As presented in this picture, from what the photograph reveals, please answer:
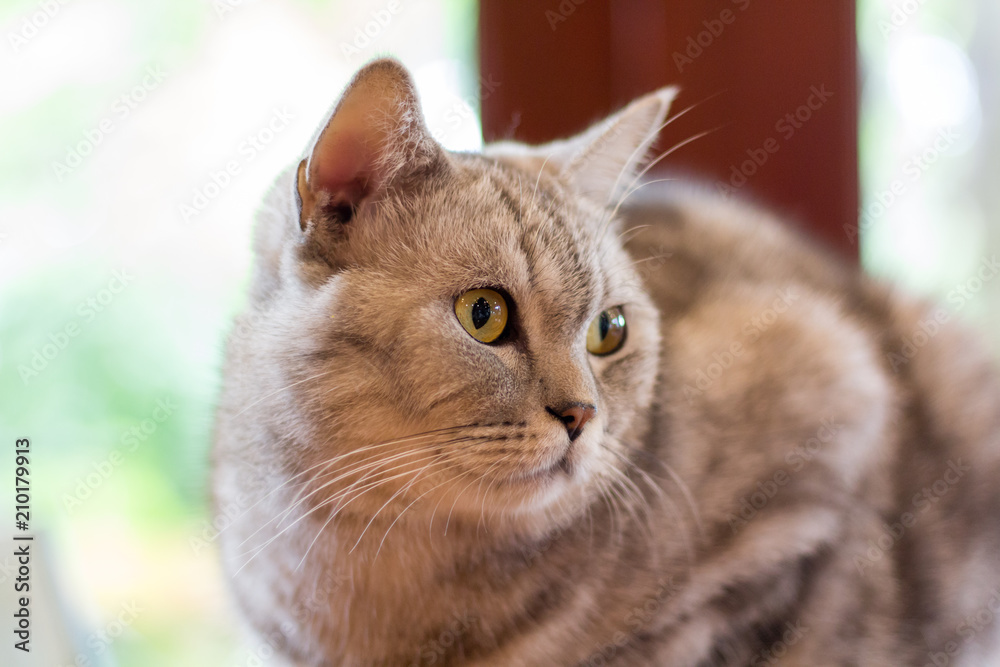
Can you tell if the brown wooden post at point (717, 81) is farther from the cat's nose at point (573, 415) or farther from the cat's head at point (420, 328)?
the cat's nose at point (573, 415)

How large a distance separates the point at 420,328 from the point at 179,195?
1.61 ft

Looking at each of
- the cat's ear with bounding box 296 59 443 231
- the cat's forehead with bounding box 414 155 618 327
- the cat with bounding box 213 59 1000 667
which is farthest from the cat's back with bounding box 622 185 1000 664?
the cat's ear with bounding box 296 59 443 231

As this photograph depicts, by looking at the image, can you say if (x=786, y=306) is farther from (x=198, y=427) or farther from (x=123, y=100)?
(x=123, y=100)

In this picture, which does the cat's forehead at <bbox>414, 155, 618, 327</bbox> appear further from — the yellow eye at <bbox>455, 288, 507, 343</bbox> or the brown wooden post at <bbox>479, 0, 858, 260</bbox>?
the brown wooden post at <bbox>479, 0, 858, 260</bbox>

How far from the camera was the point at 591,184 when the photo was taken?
0.89 m

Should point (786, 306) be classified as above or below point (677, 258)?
below

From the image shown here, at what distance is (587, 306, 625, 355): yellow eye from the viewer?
82 centimetres

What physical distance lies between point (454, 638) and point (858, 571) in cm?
43

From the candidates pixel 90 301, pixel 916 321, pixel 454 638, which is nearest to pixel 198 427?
pixel 90 301

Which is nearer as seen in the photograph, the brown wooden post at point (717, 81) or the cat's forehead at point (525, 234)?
the cat's forehead at point (525, 234)

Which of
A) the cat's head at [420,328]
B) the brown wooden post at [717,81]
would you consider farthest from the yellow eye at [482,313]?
the brown wooden post at [717,81]

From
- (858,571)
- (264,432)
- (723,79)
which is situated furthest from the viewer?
(723,79)

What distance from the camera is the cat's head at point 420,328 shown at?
67cm

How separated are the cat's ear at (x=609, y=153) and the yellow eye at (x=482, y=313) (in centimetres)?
19
